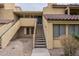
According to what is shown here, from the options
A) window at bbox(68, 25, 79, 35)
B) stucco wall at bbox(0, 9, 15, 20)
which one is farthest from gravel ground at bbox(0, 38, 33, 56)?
stucco wall at bbox(0, 9, 15, 20)

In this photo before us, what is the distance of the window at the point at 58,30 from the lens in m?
9.35

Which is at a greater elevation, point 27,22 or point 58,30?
point 58,30

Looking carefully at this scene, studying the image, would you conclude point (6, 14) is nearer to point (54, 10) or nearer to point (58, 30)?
point (54, 10)

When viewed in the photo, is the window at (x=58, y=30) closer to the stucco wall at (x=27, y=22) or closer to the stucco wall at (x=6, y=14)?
the stucco wall at (x=27, y=22)

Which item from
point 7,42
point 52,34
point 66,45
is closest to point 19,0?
point 66,45

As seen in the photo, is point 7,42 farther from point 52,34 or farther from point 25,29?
point 25,29

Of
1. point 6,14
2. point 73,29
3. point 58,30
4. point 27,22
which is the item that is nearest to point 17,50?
point 58,30

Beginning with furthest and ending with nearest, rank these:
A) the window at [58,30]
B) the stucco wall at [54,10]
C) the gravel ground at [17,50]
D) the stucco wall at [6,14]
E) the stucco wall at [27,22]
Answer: the stucco wall at [27,22] < the stucco wall at [6,14] < the stucco wall at [54,10] < the window at [58,30] < the gravel ground at [17,50]

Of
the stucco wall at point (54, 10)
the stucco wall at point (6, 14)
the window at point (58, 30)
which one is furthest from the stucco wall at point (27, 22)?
the window at point (58, 30)

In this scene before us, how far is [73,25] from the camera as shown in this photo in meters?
9.45

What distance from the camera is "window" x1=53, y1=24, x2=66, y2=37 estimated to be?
9.35m

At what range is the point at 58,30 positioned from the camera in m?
9.34

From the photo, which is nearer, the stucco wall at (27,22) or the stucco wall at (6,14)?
the stucco wall at (6,14)

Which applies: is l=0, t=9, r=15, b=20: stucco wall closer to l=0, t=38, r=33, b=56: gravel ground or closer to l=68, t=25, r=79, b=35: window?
l=0, t=38, r=33, b=56: gravel ground
